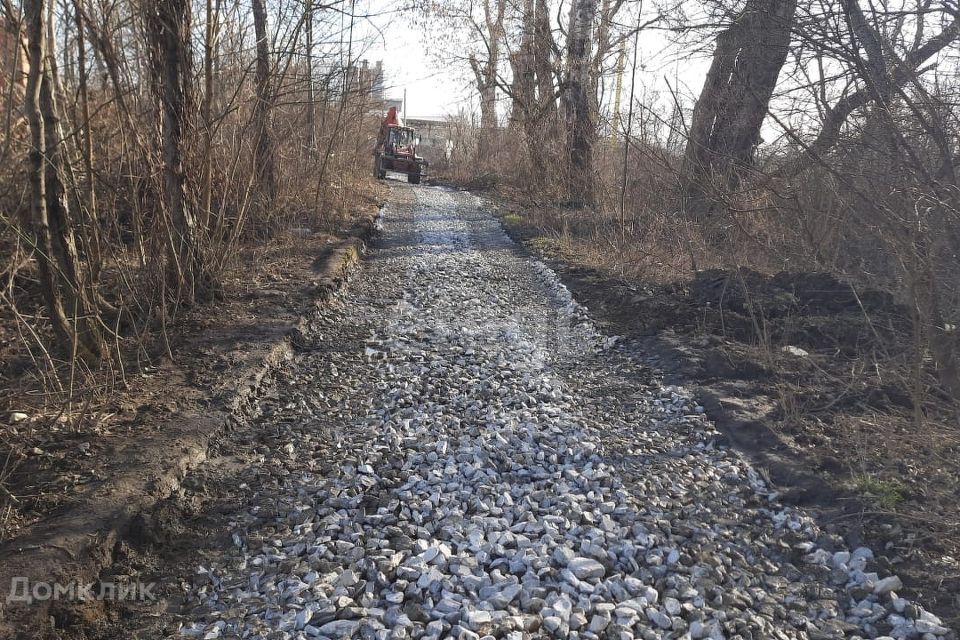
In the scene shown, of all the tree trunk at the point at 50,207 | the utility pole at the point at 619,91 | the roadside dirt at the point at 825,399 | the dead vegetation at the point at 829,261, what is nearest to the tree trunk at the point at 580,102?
the utility pole at the point at 619,91

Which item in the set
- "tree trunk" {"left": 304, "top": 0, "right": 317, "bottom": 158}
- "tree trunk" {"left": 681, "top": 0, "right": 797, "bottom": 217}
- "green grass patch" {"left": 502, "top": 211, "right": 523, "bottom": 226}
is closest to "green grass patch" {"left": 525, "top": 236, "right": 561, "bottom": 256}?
"tree trunk" {"left": 681, "top": 0, "right": 797, "bottom": 217}

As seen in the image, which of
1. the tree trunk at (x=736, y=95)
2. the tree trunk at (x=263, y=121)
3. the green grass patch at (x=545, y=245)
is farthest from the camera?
the green grass patch at (x=545, y=245)

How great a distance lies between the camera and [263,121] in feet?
25.1

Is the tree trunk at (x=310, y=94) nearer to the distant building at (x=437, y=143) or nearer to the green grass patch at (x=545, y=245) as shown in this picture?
the green grass patch at (x=545, y=245)

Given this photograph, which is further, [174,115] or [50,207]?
[174,115]

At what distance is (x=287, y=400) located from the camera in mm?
5148

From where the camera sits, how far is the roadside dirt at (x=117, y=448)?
9.53ft

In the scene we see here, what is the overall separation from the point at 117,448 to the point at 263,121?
477cm

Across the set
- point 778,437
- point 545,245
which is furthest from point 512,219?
point 778,437

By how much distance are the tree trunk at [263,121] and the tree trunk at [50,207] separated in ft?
9.54

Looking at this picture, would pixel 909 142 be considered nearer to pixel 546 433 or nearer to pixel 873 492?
pixel 873 492

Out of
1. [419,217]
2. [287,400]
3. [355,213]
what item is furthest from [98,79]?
[419,217]

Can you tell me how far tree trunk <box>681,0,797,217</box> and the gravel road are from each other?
3.33m

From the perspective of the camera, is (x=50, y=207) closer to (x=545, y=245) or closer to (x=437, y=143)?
(x=545, y=245)
